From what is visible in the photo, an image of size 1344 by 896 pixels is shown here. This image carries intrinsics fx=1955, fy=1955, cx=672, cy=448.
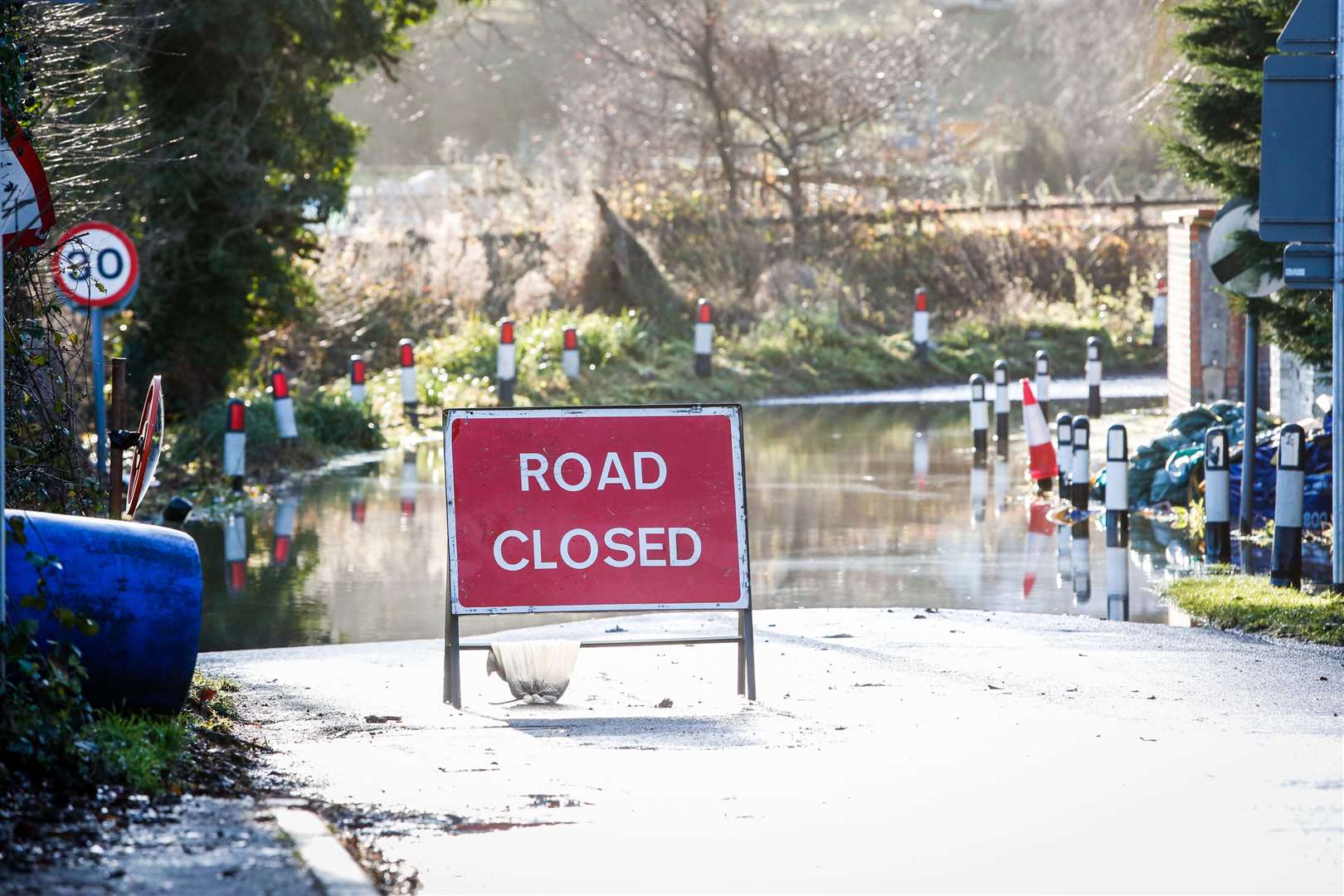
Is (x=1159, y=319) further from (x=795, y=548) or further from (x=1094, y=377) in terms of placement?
(x=795, y=548)

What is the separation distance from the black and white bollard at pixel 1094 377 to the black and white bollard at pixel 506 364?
265 inches

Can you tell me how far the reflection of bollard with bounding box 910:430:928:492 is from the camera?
17.5 meters

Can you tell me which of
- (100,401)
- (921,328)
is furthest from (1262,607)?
A: (921,328)

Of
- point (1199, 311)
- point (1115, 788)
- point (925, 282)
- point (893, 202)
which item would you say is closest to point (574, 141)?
point (893, 202)

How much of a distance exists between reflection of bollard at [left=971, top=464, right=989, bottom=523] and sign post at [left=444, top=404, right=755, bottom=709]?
6.96 metres

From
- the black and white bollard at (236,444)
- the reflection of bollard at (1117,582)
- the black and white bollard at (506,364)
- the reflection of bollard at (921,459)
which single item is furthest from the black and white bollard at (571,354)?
the reflection of bollard at (1117,582)

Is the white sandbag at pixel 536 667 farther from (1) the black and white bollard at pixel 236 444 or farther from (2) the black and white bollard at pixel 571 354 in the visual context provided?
(2) the black and white bollard at pixel 571 354

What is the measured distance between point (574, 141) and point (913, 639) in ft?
126

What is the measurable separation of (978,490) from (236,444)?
21.3 feet

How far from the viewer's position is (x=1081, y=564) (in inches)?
504

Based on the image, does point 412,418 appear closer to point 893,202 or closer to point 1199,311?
point 1199,311

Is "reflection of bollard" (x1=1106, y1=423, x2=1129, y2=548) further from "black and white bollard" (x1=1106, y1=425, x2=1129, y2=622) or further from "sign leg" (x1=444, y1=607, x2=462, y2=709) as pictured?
"sign leg" (x1=444, y1=607, x2=462, y2=709)

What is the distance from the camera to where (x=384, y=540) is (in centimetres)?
1457

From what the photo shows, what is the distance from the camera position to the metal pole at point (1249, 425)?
12.7m
